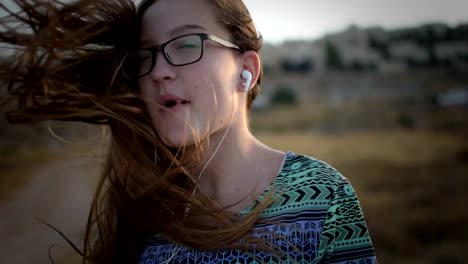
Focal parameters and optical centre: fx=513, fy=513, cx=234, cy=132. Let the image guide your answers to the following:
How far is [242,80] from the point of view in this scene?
2.26 metres

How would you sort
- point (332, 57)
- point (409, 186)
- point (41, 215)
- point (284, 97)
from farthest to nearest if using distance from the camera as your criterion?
point (332, 57) < point (284, 97) < point (409, 186) < point (41, 215)

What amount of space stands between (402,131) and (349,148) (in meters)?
4.24

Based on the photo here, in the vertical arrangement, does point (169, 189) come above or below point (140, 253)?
above

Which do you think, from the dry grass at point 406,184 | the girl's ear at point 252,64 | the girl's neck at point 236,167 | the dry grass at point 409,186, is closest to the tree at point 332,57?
the dry grass at point 406,184

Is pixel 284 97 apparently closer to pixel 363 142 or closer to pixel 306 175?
pixel 363 142

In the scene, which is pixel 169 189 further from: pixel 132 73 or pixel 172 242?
pixel 132 73

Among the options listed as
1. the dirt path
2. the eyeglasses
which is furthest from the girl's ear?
the dirt path

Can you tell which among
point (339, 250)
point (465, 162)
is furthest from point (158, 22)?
point (465, 162)

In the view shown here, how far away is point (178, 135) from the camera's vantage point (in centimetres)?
209

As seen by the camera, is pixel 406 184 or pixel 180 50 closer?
pixel 180 50

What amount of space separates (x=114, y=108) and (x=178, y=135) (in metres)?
0.31

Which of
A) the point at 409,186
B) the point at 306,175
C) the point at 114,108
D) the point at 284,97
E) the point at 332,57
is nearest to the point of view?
the point at 306,175

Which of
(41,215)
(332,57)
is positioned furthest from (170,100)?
(332,57)

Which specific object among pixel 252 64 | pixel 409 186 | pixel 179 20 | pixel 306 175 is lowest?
pixel 409 186
